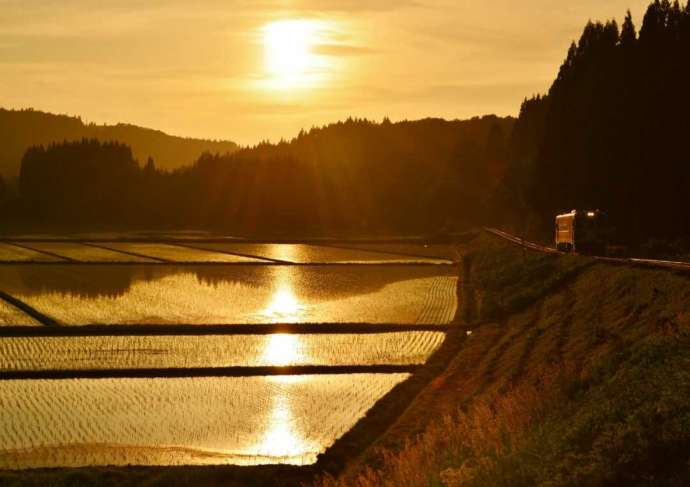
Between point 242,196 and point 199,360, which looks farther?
point 242,196

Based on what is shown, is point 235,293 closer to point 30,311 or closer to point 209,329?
point 30,311

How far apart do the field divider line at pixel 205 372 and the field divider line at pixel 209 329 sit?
689 centimetres

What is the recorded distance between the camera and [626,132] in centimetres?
5647

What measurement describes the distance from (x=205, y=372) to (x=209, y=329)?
24.9ft

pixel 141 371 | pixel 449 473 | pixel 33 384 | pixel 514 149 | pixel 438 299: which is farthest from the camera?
pixel 514 149

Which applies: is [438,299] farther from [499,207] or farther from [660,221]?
[499,207]

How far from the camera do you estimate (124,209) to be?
188 m

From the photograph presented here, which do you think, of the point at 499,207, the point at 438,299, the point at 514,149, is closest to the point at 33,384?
the point at 438,299

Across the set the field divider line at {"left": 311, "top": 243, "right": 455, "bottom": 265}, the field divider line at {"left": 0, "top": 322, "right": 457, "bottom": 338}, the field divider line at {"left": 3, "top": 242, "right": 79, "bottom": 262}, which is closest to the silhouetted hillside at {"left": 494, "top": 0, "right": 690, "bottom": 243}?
the field divider line at {"left": 311, "top": 243, "right": 455, "bottom": 265}

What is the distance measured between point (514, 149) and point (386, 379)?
13276 cm

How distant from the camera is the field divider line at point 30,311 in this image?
34606 mm

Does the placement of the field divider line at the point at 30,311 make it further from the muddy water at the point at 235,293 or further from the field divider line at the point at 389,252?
the field divider line at the point at 389,252

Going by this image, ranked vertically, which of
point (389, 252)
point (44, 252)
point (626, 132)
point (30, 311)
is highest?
point (626, 132)

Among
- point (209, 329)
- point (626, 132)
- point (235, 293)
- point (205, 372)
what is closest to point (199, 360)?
point (205, 372)
